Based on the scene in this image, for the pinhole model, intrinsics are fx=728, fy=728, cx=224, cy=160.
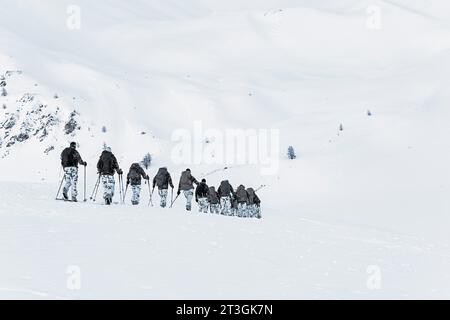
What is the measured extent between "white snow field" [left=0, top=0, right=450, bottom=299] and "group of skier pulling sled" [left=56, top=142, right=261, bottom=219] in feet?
3.91

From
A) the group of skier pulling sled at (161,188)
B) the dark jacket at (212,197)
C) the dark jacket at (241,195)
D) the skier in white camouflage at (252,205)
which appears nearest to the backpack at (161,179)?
the group of skier pulling sled at (161,188)

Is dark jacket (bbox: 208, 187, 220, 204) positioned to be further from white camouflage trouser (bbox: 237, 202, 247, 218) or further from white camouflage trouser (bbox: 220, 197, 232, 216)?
white camouflage trouser (bbox: 237, 202, 247, 218)

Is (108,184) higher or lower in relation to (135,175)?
lower

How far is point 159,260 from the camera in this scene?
12.7m

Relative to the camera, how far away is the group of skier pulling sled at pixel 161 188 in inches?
842

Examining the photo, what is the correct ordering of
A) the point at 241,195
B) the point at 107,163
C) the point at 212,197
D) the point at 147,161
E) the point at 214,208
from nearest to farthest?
the point at 107,163 → the point at 212,197 → the point at 214,208 → the point at 241,195 → the point at 147,161

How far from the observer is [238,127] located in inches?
2341

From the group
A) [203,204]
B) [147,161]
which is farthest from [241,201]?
[147,161]

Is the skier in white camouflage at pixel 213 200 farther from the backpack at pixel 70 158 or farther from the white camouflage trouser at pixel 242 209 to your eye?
the backpack at pixel 70 158

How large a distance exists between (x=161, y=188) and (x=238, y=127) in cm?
3477

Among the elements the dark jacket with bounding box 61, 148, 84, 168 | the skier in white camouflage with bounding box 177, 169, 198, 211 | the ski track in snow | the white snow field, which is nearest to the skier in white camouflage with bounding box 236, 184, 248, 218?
the white snow field

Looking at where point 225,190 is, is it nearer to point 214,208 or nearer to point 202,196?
point 214,208

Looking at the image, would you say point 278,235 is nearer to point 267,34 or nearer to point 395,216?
point 395,216
